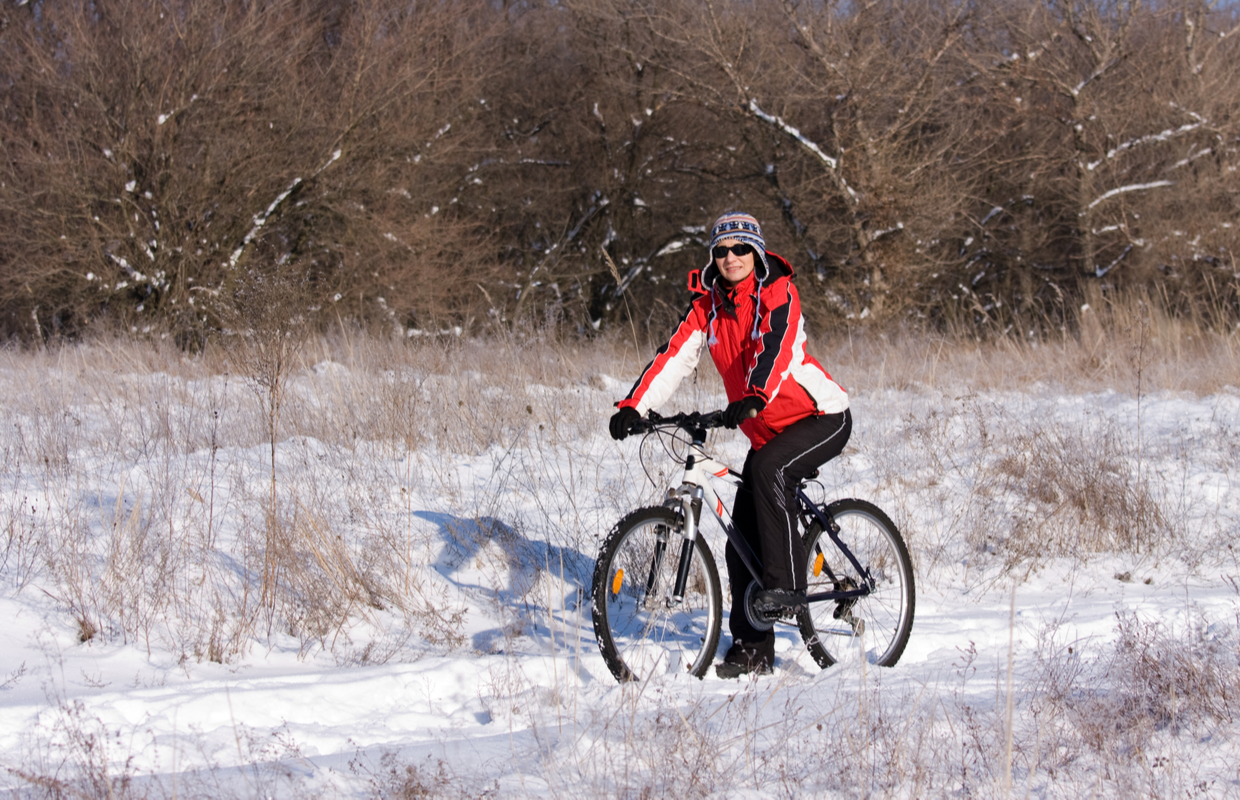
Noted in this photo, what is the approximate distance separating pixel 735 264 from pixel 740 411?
0.75 metres

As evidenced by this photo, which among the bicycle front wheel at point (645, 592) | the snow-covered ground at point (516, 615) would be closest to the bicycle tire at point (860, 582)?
the snow-covered ground at point (516, 615)

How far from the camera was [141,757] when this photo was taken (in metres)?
3.06

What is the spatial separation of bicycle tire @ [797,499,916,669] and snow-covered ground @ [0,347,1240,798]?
0.56 ft

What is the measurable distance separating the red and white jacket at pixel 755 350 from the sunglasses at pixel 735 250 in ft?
0.17

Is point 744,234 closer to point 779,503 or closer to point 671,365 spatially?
point 671,365

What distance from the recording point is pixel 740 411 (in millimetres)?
3523

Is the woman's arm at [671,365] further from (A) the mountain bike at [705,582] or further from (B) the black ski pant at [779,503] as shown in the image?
(B) the black ski pant at [779,503]

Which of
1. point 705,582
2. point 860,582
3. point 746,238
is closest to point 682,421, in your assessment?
point 705,582

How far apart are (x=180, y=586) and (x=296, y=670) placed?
0.95 metres

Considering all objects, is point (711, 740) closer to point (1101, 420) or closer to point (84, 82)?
point (1101, 420)

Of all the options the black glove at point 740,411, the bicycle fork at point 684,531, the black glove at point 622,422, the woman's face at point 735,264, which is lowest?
the bicycle fork at point 684,531

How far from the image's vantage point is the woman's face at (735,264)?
3967 millimetres

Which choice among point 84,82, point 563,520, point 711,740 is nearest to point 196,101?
point 84,82

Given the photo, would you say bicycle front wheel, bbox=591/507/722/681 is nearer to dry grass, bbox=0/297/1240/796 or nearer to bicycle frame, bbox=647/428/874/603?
bicycle frame, bbox=647/428/874/603
